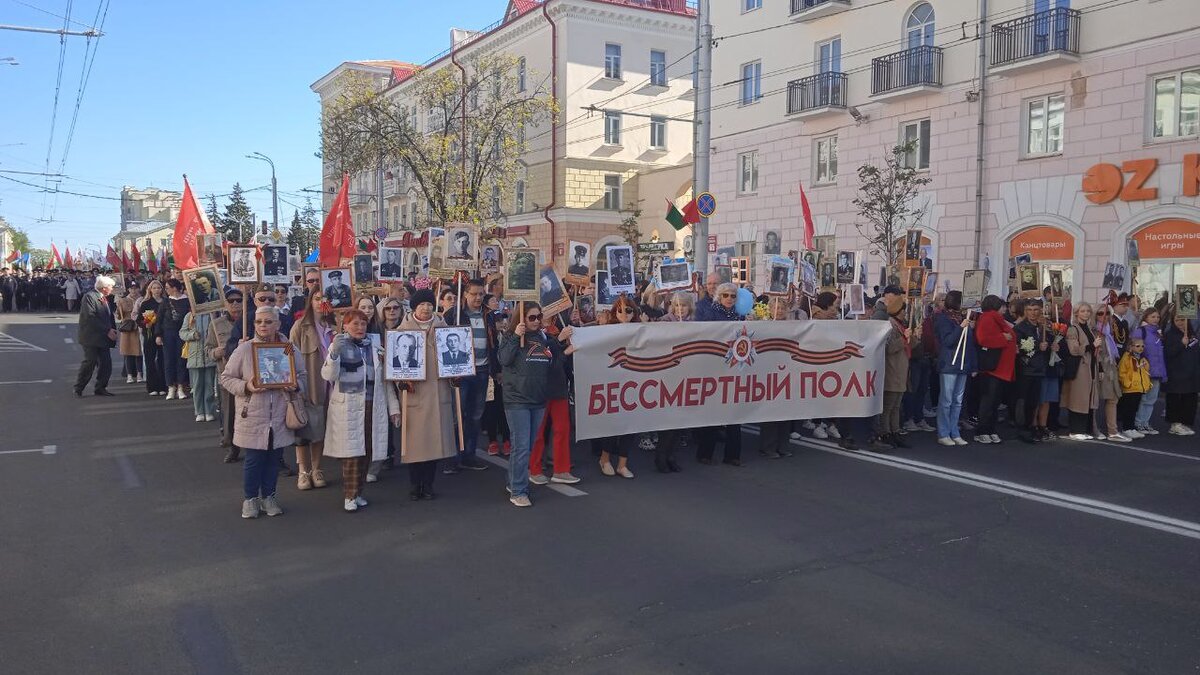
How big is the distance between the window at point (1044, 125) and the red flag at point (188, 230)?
60.3ft

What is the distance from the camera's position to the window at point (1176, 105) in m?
18.8

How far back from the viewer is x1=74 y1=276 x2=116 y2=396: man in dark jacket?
1474cm

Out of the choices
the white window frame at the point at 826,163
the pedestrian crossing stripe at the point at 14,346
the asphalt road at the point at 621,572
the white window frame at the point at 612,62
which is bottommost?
the asphalt road at the point at 621,572

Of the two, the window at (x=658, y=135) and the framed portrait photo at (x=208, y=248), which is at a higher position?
the window at (x=658, y=135)

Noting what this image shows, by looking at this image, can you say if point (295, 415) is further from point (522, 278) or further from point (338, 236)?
point (338, 236)

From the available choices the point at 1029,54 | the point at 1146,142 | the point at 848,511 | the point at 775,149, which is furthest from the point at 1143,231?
the point at 848,511

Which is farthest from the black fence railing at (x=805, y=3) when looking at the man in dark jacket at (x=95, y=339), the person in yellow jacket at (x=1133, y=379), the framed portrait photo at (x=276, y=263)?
the man in dark jacket at (x=95, y=339)

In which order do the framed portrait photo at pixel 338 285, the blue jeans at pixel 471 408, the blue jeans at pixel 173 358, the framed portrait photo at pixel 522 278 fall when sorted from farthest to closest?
1. the blue jeans at pixel 173 358
2. the framed portrait photo at pixel 338 285
3. the blue jeans at pixel 471 408
4. the framed portrait photo at pixel 522 278

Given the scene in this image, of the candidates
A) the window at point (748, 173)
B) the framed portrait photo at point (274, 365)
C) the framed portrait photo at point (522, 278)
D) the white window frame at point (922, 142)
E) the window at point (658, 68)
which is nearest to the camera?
the framed portrait photo at point (274, 365)

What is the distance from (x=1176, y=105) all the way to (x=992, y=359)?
11738mm

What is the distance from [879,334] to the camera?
1098 centimetres

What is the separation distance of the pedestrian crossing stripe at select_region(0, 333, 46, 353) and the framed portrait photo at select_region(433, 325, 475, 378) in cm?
1972

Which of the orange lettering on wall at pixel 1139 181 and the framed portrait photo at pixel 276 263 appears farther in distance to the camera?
the orange lettering on wall at pixel 1139 181

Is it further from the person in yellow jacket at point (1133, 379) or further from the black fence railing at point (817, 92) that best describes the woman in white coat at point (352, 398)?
the black fence railing at point (817, 92)
